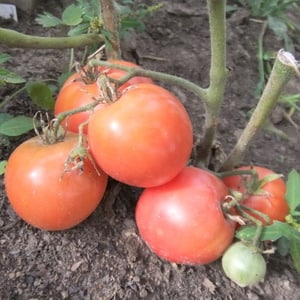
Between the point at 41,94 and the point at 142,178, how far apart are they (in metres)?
0.44

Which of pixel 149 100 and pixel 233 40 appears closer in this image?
pixel 149 100

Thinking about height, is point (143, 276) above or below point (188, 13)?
below

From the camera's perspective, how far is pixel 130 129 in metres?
1.00

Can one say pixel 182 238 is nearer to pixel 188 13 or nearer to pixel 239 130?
pixel 239 130

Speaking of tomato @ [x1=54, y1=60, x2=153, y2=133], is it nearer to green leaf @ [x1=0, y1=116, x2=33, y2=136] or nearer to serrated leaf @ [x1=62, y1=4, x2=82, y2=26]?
green leaf @ [x1=0, y1=116, x2=33, y2=136]

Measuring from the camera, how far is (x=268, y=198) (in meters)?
1.19

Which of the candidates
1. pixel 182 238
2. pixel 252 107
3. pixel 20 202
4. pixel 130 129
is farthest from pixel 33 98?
pixel 252 107

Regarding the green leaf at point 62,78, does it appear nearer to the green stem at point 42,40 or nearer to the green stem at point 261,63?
the green stem at point 42,40

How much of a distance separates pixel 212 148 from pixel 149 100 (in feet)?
1.22

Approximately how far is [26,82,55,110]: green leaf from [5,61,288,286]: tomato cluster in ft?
0.69

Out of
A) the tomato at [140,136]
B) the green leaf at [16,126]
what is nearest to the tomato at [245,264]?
the tomato at [140,136]

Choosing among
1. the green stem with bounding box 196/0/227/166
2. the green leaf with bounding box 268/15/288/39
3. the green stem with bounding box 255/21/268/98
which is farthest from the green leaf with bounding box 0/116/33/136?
the green leaf with bounding box 268/15/288/39

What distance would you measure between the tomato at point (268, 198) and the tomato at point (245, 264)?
0.10 metres

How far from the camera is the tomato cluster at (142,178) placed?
3.34 ft
